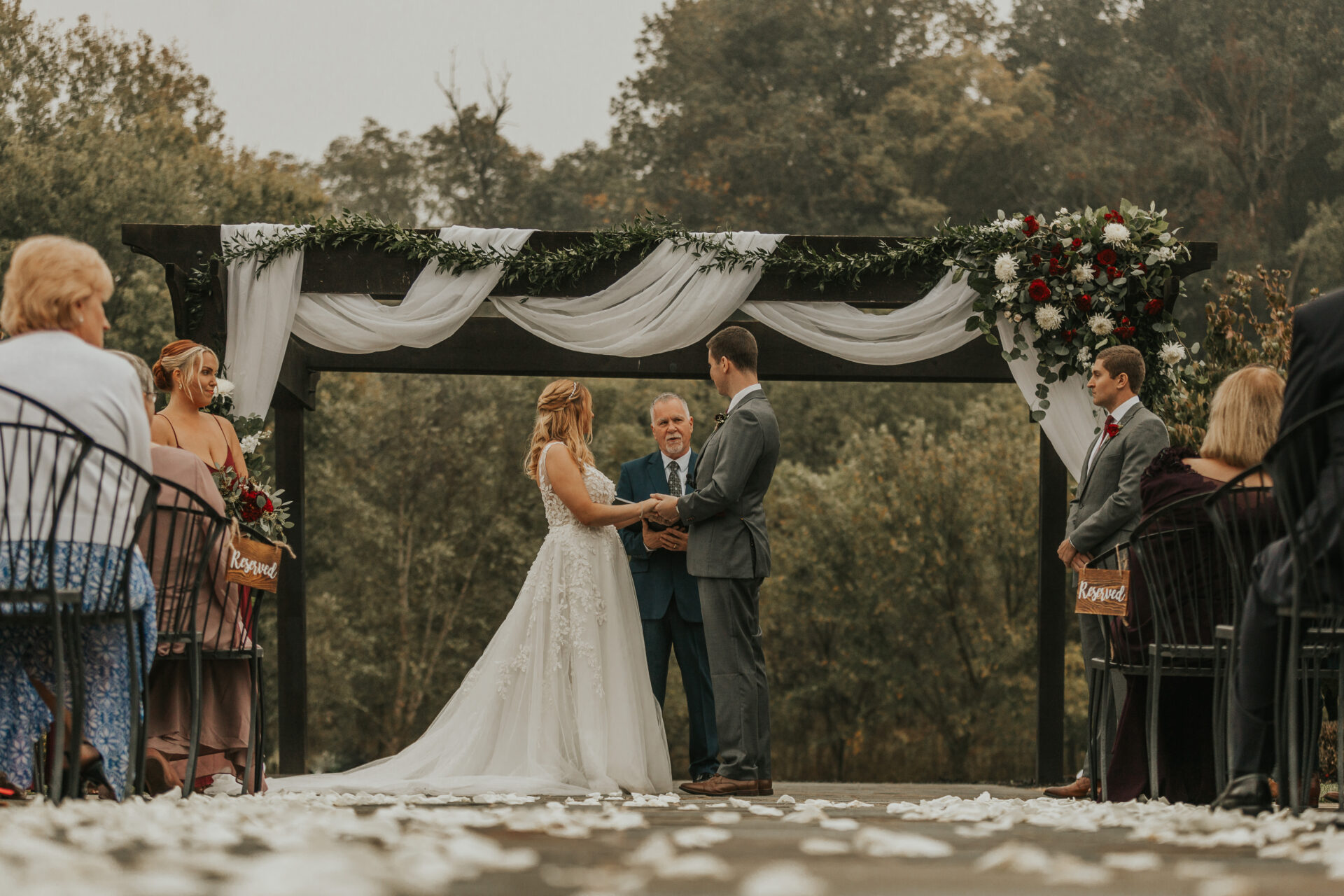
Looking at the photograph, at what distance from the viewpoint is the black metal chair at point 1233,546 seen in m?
3.34

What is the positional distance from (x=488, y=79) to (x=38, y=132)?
8615 mm

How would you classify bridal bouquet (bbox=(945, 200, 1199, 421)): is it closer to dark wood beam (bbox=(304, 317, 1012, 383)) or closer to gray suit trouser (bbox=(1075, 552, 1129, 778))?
dark wood beam (bbox=(304, 317, 1012, 383))

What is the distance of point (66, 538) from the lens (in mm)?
3203

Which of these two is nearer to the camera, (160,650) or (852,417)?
(160,650)

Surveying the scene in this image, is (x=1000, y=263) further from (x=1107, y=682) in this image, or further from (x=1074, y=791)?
(x=1107, y=682)

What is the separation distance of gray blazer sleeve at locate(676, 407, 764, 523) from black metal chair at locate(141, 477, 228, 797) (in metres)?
1.84

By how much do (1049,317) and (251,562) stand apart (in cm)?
395

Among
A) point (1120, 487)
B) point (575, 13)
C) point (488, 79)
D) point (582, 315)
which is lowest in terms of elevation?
point (1120, 487)

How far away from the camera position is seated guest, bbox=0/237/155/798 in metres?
3.22

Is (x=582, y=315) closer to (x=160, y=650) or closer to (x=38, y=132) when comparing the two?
(x=160, y=650)

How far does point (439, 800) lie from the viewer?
4484 mm

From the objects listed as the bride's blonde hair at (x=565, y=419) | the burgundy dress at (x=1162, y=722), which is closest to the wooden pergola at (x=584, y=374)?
the bride's blonde hair at (x=565, y=419)

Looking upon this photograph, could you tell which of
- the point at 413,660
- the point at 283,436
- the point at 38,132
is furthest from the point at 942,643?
the point at 38,132

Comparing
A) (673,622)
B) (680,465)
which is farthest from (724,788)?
(680,465)
